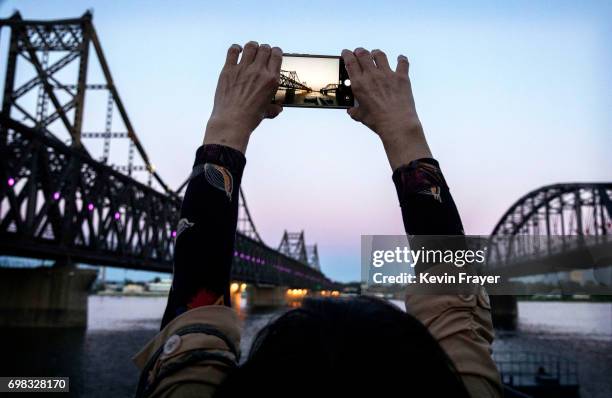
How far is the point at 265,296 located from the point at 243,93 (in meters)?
131

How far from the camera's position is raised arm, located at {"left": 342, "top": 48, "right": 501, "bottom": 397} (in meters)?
1.34

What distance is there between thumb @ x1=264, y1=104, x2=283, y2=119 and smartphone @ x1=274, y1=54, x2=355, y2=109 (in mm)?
41

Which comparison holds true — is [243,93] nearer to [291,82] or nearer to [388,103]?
[291,82]

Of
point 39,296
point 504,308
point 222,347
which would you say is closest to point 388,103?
point 222,347

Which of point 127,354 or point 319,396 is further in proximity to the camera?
point 127,354

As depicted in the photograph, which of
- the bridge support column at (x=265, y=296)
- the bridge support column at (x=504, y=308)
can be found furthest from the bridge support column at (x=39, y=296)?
the bridge support column at (x=265, y=296)

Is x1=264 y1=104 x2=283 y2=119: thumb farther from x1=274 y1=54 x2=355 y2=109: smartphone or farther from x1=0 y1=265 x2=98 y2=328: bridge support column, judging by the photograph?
x1=0 y1=265 x2=98 y2=328: bridge support column

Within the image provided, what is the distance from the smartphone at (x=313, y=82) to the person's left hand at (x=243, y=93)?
25 cm

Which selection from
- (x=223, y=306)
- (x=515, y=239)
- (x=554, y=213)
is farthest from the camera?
(x=515, y=239)

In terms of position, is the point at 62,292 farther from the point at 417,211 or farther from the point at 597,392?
the point at 417,211

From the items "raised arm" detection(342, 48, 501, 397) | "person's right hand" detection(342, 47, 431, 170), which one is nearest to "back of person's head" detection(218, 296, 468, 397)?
"raised arm" detection(342, 48, 501, 397)

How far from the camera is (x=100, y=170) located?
4569 cm

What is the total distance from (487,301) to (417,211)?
354 mm

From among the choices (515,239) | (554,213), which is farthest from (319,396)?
(515,239)
